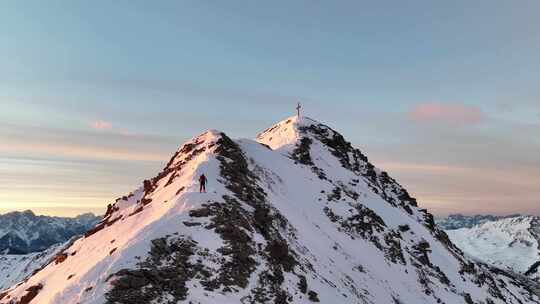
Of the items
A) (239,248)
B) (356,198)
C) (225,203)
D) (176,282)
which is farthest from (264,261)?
(356,198)

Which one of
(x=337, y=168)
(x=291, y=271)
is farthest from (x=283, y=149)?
(x=291, y=271)

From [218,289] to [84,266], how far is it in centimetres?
973

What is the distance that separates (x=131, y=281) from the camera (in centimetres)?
3112

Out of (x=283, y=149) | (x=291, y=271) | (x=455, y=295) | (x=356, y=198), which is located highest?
(x=283, y=149)

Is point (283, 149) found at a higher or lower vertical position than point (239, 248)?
higher

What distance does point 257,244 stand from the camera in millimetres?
42000

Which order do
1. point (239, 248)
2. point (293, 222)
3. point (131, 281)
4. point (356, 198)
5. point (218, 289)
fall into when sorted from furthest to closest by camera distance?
point (356, 198), point (293, 222), point (239, 248), point (218, 289), point (131, 281)

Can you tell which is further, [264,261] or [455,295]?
[455,295]

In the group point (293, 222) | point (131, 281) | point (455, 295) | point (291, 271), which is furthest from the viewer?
point (455, 295)

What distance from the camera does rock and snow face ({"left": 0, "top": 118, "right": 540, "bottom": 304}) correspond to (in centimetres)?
3350

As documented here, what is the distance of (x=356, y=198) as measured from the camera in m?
82.1

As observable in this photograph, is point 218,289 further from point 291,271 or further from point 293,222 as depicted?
point 293,222

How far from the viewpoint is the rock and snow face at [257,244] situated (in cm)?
3350

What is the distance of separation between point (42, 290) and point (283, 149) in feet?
195
